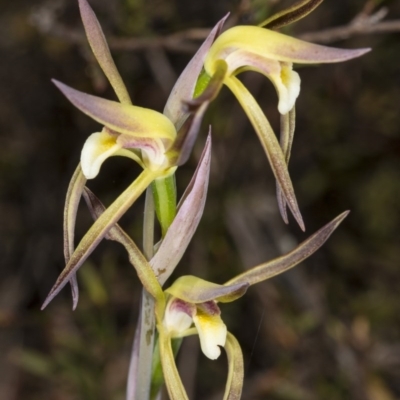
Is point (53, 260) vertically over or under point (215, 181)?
under

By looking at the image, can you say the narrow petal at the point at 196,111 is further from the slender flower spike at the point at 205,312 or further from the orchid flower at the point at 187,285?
the slender flower spike at the point at 205,312

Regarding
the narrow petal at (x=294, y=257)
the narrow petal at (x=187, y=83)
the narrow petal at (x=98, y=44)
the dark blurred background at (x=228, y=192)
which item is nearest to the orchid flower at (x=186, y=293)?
the narrow petal at (x=294, y=257)

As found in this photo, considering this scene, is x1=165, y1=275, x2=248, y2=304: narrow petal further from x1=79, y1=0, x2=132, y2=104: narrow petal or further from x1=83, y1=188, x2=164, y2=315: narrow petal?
x1=79, y1=0, x2=132, y2=104: narrow petal

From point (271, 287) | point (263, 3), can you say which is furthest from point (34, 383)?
point (263, 3)

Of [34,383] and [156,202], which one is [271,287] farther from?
[156,202]

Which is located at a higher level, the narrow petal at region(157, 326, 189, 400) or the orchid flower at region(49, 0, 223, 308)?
the orchid flower at region(49, 0, 223, 308)

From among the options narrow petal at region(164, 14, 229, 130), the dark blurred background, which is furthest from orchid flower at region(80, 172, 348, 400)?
the dark blurred background

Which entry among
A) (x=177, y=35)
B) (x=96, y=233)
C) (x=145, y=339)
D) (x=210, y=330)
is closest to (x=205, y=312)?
(x=210, y=330)
